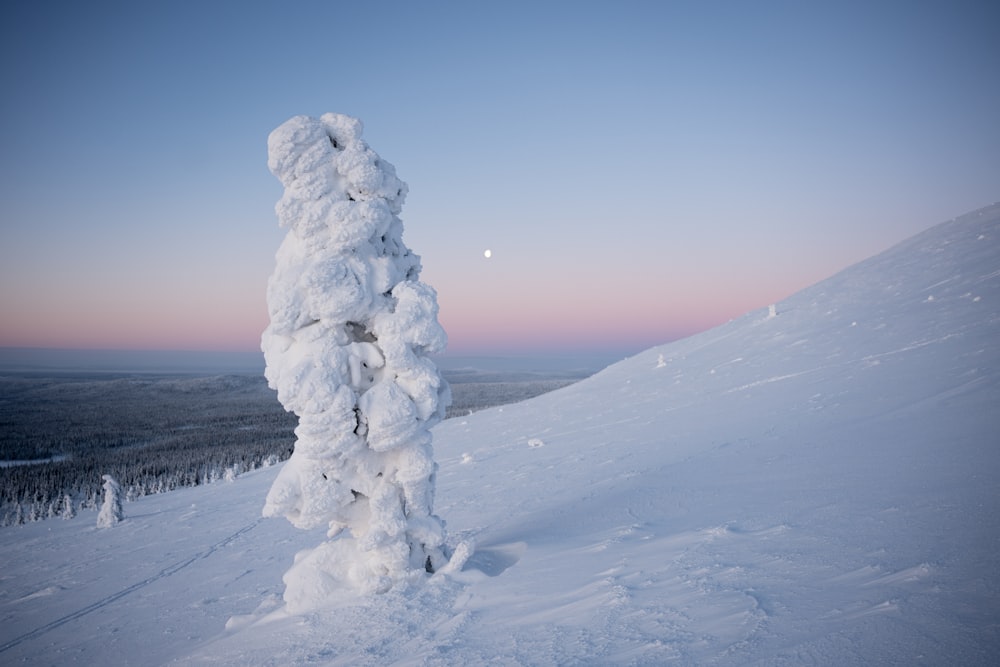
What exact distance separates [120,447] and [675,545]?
121 m

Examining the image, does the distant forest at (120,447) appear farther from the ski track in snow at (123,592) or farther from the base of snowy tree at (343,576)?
the base of snowy tree at (343,576)

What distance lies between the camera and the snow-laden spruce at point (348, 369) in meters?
8.40

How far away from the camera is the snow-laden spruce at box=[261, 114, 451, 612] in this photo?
331 inches

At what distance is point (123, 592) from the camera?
13.1 m

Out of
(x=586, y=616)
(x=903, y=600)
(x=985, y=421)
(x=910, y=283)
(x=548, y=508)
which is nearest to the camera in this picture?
(x=903, y=600)

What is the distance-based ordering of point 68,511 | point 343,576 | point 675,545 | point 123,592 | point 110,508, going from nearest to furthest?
1. point 675,545
2. point 343,576
3. point 123,592
4. point 110,508
5. point 68,511

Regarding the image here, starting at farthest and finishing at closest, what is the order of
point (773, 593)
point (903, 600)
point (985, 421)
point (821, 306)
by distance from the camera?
point (821, 306) < point (985, 421) < point (773, 593) < point (903, 600)

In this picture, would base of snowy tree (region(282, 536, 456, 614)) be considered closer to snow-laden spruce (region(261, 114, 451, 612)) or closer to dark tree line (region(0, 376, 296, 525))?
snow-laden spruce (region(261, 114, 451, 612))

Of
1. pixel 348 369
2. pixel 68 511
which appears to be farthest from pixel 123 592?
pixel 68 511

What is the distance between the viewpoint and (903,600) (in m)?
5.00

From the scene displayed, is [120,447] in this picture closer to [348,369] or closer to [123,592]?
[123,592]

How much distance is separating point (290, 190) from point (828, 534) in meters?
10.6

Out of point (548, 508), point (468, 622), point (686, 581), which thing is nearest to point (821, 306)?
point (548, 508)

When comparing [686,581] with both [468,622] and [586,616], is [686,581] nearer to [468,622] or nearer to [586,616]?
[586,616]
